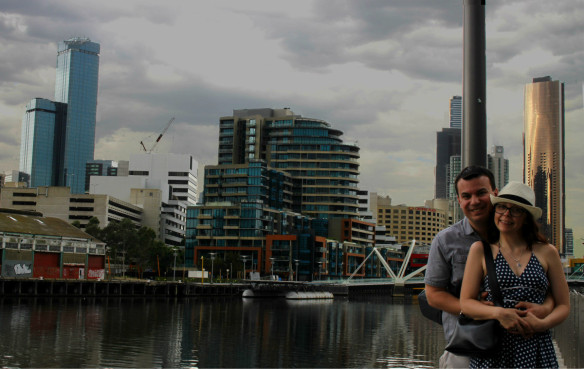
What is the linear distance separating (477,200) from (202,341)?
37.3 meters

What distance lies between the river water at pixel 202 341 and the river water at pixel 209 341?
0.05 m

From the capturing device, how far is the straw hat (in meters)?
6.40

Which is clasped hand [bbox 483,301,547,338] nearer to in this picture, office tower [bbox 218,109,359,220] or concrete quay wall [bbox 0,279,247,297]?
concrete quay wall [bbox 0,279,247,297]

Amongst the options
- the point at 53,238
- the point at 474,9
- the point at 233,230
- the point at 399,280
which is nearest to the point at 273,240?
the point at 233,230

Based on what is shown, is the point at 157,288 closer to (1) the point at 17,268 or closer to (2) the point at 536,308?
(1) the point at 17,268

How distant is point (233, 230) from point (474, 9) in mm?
144676

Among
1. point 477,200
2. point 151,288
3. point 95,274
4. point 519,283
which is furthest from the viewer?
point 151,288

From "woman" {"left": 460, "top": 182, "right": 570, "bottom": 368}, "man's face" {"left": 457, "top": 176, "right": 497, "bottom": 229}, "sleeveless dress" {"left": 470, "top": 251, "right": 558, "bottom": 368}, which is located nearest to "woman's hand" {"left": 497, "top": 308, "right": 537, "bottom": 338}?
"woman" {"left": 460, "top": 182, "right": 570, "bottom": 368}

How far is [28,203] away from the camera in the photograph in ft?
566

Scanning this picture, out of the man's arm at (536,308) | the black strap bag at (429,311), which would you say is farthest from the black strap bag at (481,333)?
the black strap bag at (429,311)

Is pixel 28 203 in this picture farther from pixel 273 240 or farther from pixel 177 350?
pixel 177 350

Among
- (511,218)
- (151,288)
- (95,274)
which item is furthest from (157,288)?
(511,218)

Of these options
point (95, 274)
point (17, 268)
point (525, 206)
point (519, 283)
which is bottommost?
point (95, 274)

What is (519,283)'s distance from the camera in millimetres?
6262
